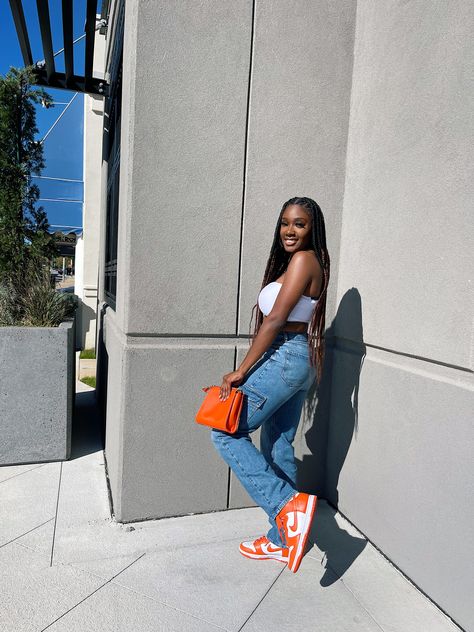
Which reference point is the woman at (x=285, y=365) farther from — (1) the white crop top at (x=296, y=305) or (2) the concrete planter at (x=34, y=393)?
(2) the concrete planter at (x=34, y=393)

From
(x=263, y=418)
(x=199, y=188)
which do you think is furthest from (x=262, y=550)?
(x=199, y=188)

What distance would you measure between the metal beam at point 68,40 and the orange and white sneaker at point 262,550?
202 inches

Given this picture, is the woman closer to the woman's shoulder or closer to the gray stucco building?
the woman's shoulder

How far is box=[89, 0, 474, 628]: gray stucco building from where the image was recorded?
8.30 feet

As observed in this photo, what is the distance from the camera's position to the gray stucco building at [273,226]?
99.7 inches

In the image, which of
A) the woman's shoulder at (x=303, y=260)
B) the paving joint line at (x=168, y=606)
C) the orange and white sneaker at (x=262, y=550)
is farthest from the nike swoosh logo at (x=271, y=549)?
the woman's shoulder at (x=303, y=260)

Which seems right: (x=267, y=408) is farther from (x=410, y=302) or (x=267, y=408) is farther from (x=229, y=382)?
(x=410, y=302)

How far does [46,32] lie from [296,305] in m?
4.83

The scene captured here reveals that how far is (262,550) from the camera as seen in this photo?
8.57 ft

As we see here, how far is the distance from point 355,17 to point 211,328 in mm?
2343

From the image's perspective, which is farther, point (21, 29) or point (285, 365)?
point (21, 29)

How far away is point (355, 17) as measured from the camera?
3.24 m

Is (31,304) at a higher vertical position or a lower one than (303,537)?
higher

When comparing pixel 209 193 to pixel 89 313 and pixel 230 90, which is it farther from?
pixel 89 313
